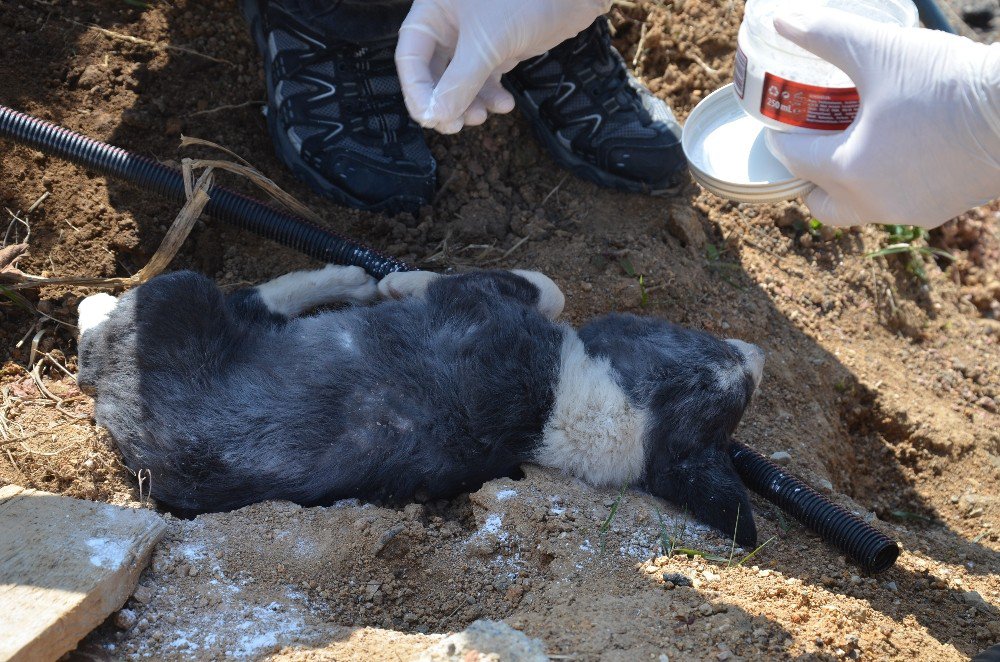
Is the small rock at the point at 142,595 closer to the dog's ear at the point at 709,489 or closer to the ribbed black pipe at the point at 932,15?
the dog's ear at the point at 709,489

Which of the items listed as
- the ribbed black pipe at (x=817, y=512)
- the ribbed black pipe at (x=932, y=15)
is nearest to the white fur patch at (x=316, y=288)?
the ribbed black pipe at (x=817, y=512)

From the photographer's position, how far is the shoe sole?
497 cm

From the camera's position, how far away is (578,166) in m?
5.04

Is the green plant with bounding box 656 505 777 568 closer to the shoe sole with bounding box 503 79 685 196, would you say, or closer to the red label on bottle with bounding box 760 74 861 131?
the red label on bottle with bounding box 760 74 861 131

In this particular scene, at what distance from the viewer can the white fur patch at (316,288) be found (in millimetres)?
4141

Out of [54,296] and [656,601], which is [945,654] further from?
[54,296]

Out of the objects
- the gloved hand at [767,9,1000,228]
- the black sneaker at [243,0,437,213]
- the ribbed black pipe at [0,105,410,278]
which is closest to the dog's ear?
the gloved hand at [767,9,1000,228]

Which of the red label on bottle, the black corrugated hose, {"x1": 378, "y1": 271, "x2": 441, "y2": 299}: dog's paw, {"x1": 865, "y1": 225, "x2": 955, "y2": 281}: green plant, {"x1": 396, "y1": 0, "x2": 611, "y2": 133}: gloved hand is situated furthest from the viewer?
{"x1": 865, "y1": 225, "x2": 955, "y2": 281}: green plant

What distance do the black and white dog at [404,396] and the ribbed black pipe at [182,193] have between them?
0.38m

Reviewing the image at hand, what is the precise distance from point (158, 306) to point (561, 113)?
2.53 meters

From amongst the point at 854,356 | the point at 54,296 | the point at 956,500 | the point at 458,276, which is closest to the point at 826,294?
the point at 854,356

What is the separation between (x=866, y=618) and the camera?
306cm

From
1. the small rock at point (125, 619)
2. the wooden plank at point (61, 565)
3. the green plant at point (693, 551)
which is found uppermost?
the wooden plank at point (61, 565)

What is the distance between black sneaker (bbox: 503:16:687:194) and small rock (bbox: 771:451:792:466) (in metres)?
1.69
